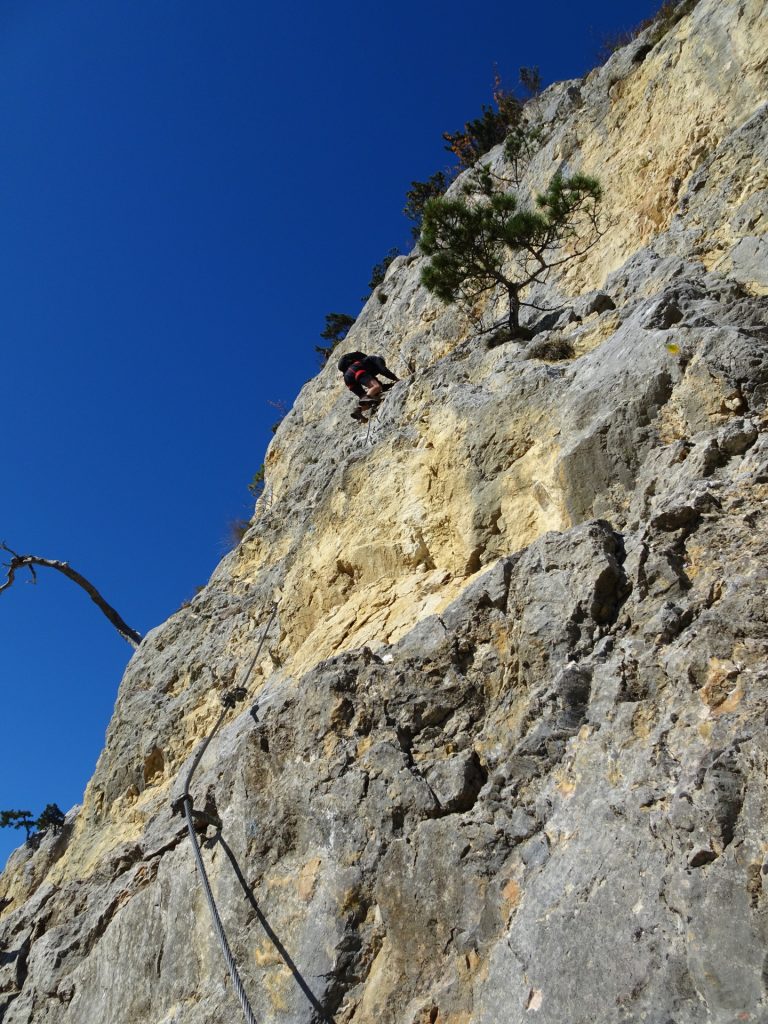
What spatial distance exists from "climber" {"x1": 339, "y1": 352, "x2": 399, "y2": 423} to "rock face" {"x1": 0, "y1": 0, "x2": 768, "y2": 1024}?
145 centimetres

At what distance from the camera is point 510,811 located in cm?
503

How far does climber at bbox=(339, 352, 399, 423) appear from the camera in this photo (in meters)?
12.8

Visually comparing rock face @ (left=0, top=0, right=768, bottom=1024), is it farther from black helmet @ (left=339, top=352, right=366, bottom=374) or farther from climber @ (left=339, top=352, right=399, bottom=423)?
black helmet @ (left=339, top=352, right=366, bottom=374)

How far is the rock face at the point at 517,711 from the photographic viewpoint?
4.07 metres

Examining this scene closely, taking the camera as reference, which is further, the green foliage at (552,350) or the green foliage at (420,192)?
the green foliage at (420,192)

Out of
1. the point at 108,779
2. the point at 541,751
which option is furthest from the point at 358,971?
the point at 108,779

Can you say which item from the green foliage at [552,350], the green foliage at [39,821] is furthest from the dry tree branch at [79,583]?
the green foliage at [552,350]

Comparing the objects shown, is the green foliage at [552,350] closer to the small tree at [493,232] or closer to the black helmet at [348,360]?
the small tree at [493,232]

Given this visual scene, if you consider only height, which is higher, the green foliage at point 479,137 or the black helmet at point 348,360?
the green foliage at point 479,137

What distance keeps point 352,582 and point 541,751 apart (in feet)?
15.3

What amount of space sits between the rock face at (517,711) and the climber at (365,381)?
1.45 metres

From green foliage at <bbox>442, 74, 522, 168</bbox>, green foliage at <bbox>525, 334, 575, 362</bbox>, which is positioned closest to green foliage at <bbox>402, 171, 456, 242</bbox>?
green foliage at <bbox>442, 74, 522, 168</bbox>

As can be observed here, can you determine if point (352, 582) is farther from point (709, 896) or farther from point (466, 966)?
point (709, 896)

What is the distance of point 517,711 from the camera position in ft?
18.2
